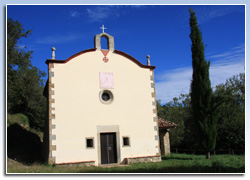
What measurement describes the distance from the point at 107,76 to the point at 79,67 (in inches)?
58.6

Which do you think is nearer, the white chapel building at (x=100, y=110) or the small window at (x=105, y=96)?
the white chapel building at (x=100, y=110)

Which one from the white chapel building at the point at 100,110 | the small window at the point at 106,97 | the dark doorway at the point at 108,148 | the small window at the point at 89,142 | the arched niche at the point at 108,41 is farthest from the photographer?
the arched niche at the point at 108,41

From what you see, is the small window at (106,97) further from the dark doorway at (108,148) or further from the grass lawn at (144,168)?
the grass lawn at (144,168)

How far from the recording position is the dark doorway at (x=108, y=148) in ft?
37.2

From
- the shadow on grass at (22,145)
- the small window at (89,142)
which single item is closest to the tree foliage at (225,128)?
the small window at (89,142)

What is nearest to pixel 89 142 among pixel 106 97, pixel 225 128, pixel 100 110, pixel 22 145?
pixel 100 110

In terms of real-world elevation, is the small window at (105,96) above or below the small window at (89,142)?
above

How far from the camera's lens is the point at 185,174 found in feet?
25.3

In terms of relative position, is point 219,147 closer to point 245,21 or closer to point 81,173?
point 245,21

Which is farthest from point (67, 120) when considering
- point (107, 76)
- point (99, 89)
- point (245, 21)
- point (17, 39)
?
point (17, 39)

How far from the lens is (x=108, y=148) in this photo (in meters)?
11.5

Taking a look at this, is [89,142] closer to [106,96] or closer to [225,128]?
[106,96]

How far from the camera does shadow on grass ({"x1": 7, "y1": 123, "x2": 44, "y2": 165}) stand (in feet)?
40.8

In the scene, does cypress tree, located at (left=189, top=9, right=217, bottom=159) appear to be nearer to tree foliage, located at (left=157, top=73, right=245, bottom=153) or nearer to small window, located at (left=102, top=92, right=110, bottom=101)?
tree foliage, located at (left=157, top=73, right=245, bottom=153)
